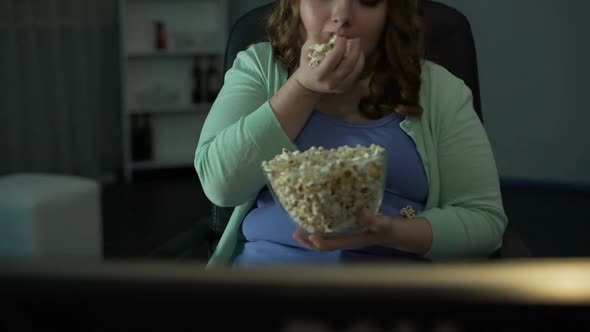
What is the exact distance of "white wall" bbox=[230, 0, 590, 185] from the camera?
4645 millimetres

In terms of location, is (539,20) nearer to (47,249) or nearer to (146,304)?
(47,249)

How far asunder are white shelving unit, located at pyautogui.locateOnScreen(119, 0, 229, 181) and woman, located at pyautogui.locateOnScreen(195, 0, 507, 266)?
3.47 m

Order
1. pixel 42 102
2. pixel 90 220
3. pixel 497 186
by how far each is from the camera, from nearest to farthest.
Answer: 1. pixel 497 186
2. pixel 90 220
3. pixel 42 102

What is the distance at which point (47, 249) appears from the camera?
2.72 meters

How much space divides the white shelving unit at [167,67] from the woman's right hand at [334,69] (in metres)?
3.63

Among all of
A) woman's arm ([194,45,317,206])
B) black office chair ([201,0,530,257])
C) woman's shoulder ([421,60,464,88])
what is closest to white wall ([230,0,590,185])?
black office chair ([201,0,530,257])

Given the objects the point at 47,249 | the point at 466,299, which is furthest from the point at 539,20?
the point at 466,299

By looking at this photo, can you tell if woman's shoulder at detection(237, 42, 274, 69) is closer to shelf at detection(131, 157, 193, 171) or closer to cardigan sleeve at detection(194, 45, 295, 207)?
cardigan sleeve at detection(194, 45, 295, 207)

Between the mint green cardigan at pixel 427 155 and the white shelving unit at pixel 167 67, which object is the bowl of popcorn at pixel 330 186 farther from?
the white shelving unit at pixel 167 67

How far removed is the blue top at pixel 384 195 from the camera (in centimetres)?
129

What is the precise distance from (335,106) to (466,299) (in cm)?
109

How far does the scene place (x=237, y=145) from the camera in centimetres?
126

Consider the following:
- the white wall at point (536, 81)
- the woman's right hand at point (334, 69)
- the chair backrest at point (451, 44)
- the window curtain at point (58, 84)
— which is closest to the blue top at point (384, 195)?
the woman's right hand at point (334, 69)

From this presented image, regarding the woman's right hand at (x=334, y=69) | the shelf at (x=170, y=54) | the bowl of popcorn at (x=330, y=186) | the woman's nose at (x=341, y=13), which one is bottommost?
the shelf at (x=170, y=54)
